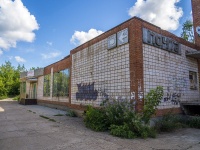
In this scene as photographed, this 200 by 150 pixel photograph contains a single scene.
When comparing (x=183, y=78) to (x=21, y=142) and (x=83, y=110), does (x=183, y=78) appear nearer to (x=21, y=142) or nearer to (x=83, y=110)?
(x=83, y=110)

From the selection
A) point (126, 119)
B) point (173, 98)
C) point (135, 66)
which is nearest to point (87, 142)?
point (126, 119)

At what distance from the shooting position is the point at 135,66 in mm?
7488

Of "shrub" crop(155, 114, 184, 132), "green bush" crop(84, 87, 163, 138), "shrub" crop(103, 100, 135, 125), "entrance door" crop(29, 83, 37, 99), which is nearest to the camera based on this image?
"green bush" crop(84, 87, 163, 138)

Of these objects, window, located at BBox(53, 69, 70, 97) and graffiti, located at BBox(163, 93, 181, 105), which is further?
window, located at BBox(53, 69, 70, 97)

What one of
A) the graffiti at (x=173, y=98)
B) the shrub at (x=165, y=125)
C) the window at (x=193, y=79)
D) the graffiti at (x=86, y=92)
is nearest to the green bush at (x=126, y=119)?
the shrub at (x=165, y=125)

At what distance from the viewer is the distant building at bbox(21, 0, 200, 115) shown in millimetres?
7723

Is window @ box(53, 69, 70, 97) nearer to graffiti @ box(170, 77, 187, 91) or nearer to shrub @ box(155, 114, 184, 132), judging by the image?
graffiti @ box(170, 77, 187, 91)

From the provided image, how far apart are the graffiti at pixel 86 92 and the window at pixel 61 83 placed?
283 cm

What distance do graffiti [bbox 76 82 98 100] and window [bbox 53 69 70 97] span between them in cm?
283

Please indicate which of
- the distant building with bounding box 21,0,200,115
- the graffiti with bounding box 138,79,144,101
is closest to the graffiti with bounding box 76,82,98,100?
the distant building with bounding box 21,0,200,115

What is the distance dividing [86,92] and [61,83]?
17.0ft

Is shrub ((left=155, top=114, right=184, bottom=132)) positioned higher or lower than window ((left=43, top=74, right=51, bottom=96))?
lower

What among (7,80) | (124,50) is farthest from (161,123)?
(7,80)

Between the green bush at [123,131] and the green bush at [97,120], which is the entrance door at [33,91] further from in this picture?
the green bush at [123,131]
